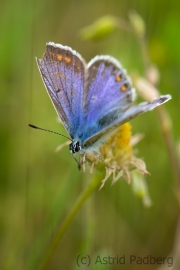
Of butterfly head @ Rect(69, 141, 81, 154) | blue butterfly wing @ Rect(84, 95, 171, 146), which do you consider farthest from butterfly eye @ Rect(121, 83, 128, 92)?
butterfly head @ Rect(69, 141, 81, 154)

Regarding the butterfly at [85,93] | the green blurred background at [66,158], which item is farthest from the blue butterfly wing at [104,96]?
the green blurred background at [66,158]

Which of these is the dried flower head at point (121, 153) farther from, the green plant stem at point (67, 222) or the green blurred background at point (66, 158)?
the green blurred background at point (66, 158)

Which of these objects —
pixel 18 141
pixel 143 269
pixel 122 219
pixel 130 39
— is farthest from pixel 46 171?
pixel 130 39

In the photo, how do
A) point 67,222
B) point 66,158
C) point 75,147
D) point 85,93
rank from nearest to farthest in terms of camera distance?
point 67,222 → point 75,147 → point 85,93 → point 66,158

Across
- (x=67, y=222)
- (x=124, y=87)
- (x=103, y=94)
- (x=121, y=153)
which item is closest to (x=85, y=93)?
(x=103, y=94)

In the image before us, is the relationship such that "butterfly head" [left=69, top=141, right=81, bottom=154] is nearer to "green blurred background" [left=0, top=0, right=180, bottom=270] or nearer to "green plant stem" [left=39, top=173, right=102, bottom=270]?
"green plant stem" [left=39, top=173, right=102, bottom=270]

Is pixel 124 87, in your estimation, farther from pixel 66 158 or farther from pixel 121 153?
pixel 66 158
